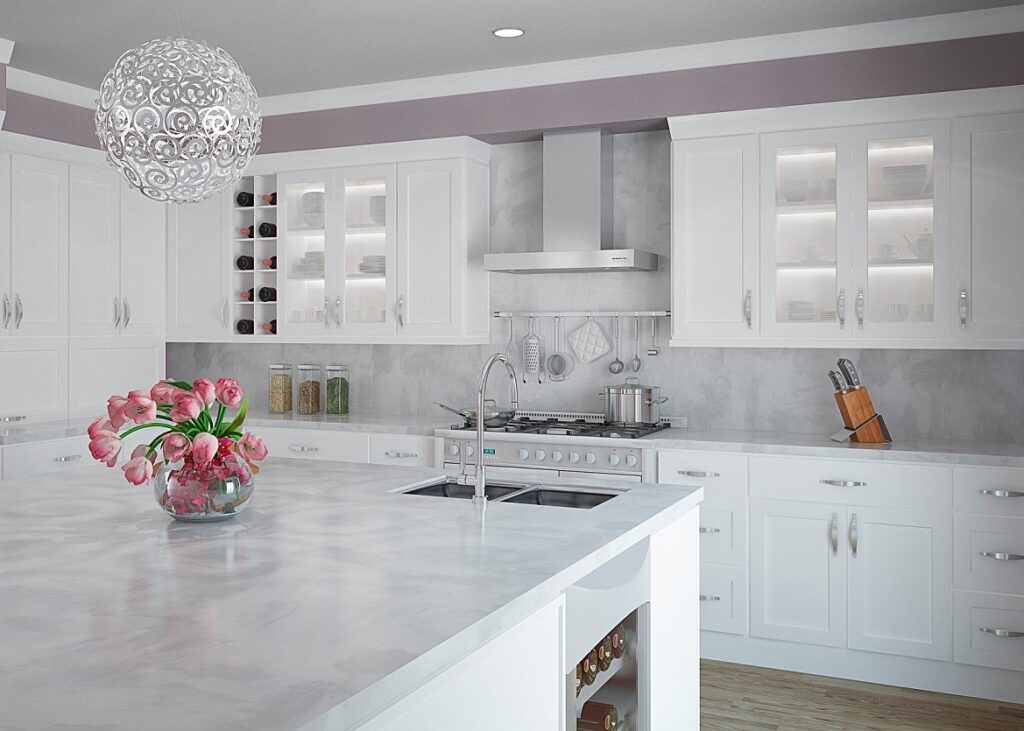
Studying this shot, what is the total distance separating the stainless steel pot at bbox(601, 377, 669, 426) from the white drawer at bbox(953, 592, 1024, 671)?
1.52 meters

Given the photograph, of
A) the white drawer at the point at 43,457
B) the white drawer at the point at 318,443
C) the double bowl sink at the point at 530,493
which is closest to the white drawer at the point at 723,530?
the double bowl sink at the point at 530,493

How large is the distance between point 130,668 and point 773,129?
3603mm

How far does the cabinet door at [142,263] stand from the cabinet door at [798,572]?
356cm

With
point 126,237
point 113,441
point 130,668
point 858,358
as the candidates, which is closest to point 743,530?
point 858,358

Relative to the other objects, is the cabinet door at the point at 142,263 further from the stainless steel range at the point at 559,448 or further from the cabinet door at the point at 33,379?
the stainless steel range at the point at 559,448

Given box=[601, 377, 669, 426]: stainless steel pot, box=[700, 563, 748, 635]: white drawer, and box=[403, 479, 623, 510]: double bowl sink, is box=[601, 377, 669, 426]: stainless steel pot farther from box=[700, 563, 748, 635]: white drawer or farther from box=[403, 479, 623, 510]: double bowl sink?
box=[403, 479, 623, 510]: double bowl sink

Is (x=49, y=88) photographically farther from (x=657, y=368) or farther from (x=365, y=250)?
(x=657, y=368)

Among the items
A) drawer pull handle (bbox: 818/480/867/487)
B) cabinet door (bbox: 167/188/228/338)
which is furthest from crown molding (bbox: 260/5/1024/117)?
drawer pull handle (bbox: 818/480/867/487)

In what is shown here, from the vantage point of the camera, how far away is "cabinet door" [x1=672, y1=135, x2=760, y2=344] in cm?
419

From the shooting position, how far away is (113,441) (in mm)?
2248

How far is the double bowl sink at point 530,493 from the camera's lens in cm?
272

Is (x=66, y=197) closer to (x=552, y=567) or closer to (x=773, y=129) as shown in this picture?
(x=773, y=129)

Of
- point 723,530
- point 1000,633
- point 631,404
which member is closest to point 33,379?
point 631,404

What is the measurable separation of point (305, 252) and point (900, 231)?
308 cm
